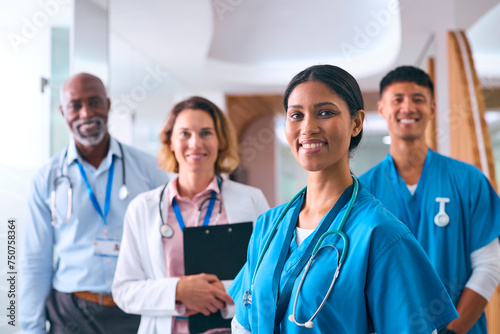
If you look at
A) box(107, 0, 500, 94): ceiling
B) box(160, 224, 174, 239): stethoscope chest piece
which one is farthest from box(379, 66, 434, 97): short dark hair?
box(107, 0, 500, 94): ceiling

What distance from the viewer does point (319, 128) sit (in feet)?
4.39

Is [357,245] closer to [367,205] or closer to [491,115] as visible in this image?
[367,205]

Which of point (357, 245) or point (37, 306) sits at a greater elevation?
point (357, 245)

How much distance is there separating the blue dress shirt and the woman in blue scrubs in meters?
1.23

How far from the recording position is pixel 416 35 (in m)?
5.79

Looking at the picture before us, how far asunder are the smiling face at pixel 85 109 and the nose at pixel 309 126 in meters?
1.56

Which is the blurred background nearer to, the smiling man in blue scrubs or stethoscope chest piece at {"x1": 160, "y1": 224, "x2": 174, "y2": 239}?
the smiling man in blue scrubs

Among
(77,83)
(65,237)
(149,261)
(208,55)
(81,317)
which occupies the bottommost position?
(81,317)

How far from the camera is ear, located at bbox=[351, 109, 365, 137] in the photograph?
144 centimetres

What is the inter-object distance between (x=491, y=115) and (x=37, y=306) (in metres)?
11.5

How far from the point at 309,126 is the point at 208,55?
663cm

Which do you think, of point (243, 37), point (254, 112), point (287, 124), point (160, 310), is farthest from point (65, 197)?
point (254, 112)

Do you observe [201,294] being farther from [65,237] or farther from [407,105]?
[407,105]

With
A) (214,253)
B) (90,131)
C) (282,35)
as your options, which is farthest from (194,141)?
(282,35)
